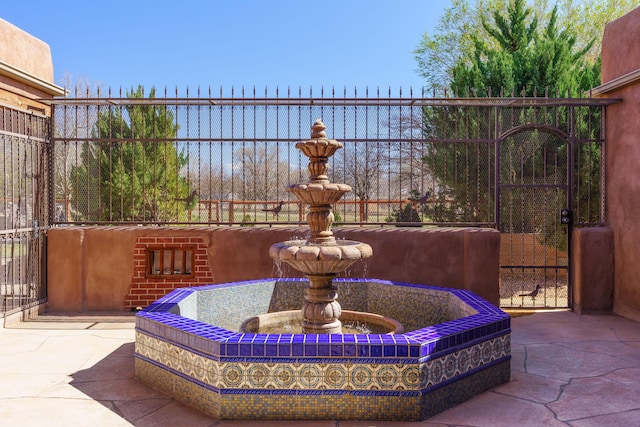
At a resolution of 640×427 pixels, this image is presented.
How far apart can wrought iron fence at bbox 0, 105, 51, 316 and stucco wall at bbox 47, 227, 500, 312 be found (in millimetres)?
236

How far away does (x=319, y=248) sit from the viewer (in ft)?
15.0

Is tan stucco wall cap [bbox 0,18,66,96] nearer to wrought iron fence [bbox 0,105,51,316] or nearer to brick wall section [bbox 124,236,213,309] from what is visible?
wrought iron fence [bbox 0,105,51,316]

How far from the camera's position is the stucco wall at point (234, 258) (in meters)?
7.70

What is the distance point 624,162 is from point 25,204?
8.81 meters

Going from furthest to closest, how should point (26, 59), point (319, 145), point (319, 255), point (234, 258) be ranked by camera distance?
point (234, 258)
point (26, 59)
point (319, 145)
point (319, 255)

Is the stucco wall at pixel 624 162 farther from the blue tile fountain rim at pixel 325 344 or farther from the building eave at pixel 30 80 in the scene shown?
the building eave at pixel 30 80

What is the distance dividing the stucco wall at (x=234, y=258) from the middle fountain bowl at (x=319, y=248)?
2627 mm

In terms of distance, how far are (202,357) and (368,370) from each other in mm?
1305

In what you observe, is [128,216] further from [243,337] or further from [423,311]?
[243,337]

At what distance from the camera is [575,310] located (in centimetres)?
793

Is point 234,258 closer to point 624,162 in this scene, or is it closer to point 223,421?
point 223,421

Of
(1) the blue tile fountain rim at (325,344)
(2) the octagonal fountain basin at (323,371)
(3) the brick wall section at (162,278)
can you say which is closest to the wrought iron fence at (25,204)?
(3) the brick wall section at (162,278)

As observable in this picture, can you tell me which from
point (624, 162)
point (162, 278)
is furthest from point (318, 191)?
point (624, 162)

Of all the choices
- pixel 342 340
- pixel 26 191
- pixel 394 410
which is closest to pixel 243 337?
pixel 342 340
